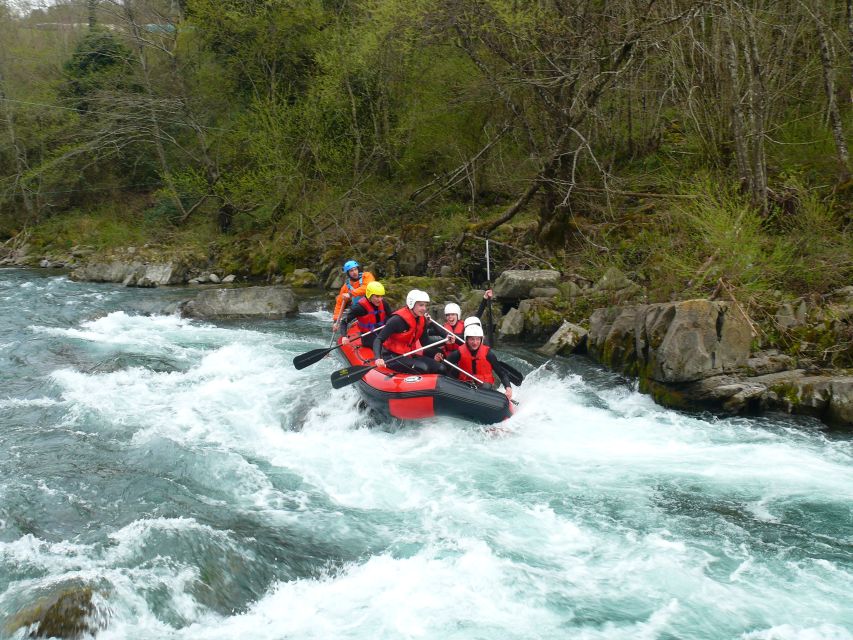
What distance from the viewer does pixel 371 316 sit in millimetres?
8680

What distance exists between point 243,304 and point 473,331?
7422 millimetres

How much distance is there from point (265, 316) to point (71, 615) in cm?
956

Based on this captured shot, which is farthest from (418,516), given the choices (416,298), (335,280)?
(335,280)

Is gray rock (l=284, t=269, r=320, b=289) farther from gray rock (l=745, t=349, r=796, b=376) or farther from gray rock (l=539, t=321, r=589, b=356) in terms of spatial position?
gray rock (l=745, t=349, r=796, b=376)

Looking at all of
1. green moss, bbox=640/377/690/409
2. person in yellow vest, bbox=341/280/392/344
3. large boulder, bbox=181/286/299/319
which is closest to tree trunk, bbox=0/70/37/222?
large boulder, bbox=181/286/299/319

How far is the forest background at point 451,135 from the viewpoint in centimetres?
981

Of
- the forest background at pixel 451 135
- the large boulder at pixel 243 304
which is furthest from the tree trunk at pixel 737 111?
the large boulder at pixel 243 304

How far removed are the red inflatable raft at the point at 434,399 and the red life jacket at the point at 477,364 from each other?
0.36 m

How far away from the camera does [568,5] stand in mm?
11156

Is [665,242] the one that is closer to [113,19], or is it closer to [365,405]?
[365,405]

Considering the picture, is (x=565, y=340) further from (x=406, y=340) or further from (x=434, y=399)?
(x=434, y=399)

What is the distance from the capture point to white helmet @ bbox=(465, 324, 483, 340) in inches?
283

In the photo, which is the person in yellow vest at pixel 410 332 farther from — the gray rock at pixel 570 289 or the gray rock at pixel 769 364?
the gray rock at pixel 570 289

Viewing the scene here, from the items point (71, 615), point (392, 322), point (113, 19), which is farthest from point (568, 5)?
point (113, 19)
